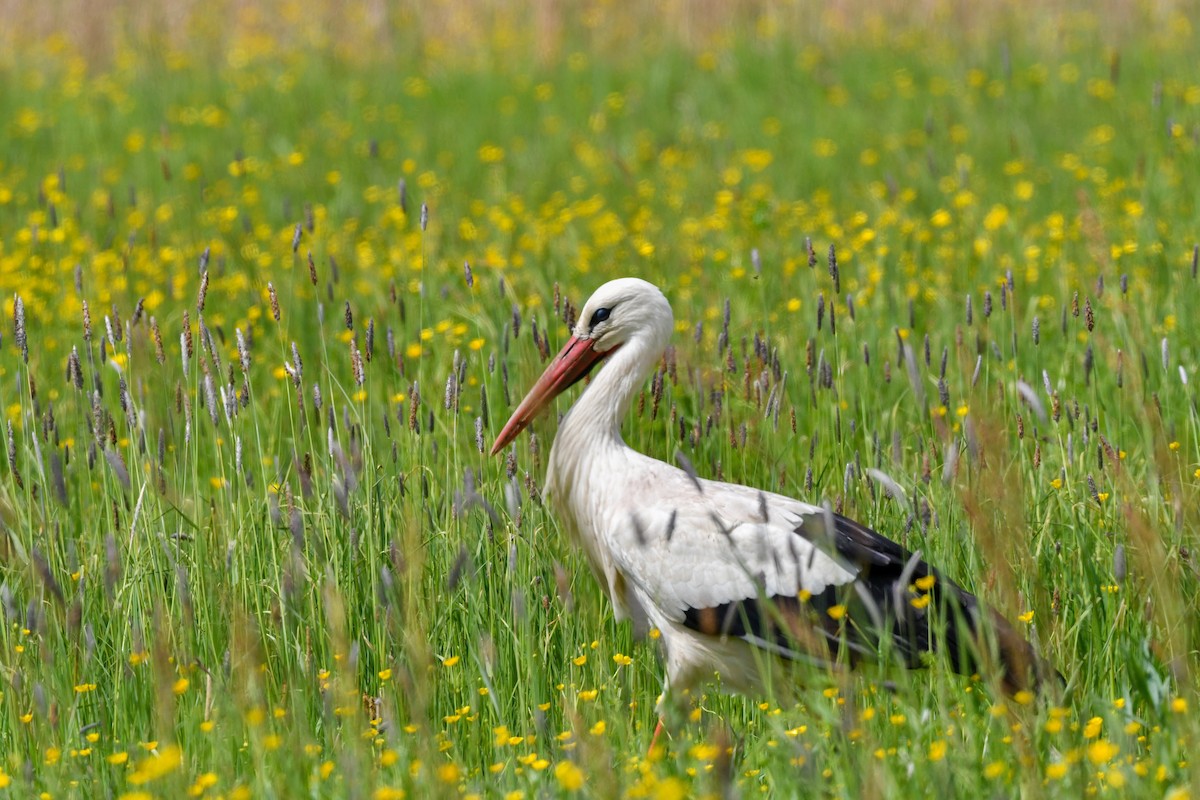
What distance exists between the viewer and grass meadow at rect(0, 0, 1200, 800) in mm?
2875

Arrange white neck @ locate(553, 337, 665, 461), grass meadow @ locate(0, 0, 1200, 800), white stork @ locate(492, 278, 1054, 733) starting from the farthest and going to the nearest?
white neck @ locate(553, 337, 665, 461)
white stork @ locate(492, 278, 1054, 733)
grass meadow @ locate(0, 0, 1200, 800)

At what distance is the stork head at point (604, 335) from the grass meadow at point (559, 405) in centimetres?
21

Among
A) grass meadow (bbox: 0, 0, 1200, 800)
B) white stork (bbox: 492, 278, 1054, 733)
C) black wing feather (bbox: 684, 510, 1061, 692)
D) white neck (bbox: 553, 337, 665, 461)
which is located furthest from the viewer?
white neck (bbox: 553, 337, 665, 461)

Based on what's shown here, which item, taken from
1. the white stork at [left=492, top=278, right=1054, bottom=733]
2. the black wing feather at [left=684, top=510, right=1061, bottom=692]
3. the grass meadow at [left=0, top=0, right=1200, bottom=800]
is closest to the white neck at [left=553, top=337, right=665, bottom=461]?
the white stork at [left=492, top=278, right=1054, bottom=733]

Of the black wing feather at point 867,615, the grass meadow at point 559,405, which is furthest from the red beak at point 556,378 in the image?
the black wing feather at point 867,615

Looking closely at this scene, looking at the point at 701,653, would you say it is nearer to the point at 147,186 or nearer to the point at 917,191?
the point at 917,191

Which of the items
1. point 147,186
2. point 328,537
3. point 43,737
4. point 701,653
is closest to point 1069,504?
point 701,653

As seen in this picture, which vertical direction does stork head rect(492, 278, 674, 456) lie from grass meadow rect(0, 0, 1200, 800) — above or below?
above

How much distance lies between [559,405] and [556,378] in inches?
17.3

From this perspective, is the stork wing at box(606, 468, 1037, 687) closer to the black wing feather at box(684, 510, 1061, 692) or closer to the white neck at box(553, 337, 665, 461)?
the black wing feather at box(684, 510, 1061, 692)

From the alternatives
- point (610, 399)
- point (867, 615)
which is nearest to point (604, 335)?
point (610, 399)

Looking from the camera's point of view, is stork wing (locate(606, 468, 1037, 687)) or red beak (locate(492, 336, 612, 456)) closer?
stork wing (locate(606, 468, 1037, 687))

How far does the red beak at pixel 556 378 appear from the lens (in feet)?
13.3

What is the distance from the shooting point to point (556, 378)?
4.08 m
